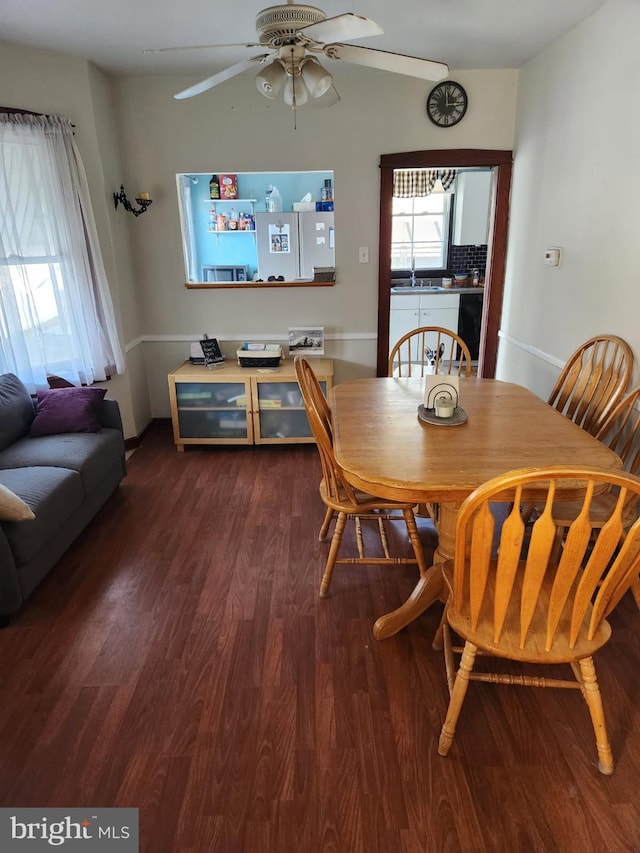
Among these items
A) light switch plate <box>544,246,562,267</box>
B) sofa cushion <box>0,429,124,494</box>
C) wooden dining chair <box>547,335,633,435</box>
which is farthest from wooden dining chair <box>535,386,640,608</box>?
sofa cushion <box>0,429,124,494</box>

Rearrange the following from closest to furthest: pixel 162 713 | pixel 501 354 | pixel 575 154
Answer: pixel 162 713 < pixel 575 154 < pixel 501 354

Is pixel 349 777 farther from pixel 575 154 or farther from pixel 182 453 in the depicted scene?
pixel 575 154

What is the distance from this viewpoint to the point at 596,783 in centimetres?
150

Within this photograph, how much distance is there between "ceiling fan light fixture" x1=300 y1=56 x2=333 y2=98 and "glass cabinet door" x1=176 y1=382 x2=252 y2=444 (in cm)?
202

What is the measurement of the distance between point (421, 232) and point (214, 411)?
150 inches

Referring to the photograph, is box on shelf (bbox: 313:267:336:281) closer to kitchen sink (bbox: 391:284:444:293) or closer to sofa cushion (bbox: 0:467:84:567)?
kitchen sink (bbox: 391:284:444:293)

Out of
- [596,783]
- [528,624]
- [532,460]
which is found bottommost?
[596,783]

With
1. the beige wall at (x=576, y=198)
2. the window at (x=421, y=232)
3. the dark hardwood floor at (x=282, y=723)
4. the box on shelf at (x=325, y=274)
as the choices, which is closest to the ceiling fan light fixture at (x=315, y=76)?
the beige wall at (x=576, y=198)

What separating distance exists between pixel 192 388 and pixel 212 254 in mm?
3047

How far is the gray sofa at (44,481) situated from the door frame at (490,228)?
2.08 m

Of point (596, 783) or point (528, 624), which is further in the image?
point (596, 783)

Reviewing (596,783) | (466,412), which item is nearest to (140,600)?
(466,412)

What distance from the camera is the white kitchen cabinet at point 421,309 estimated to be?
5.83m

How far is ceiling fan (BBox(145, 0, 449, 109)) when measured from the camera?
1757 mm
